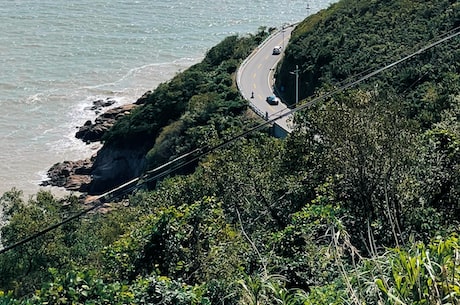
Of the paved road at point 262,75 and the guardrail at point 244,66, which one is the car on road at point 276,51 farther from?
the guardrail at point 244,66

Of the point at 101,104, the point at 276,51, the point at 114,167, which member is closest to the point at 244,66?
the point at 276,51

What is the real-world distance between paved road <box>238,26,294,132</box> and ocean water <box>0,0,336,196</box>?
269 inches

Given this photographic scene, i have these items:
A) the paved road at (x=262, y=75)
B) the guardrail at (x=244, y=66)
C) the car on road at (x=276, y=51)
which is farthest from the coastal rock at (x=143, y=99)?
the car on road at (x=276, y=51)

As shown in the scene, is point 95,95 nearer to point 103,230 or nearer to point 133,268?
point 103,230

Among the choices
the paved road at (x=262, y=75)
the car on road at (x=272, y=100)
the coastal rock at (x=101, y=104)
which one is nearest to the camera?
the paved road at (x=262, y=75)

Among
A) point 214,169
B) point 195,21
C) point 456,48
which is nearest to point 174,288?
point 214,169

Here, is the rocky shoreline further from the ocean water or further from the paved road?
the paved road

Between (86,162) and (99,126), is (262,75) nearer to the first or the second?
(99,126)

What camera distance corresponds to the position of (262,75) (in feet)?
132

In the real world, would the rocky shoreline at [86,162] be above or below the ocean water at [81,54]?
below

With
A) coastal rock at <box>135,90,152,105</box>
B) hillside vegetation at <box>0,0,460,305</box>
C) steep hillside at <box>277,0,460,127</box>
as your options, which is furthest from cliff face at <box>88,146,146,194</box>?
hillside vegetation at <box>0,0,460,305</box>

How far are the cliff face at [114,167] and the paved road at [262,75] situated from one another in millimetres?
6889

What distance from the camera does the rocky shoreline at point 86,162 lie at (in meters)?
34.2

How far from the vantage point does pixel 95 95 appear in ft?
145
